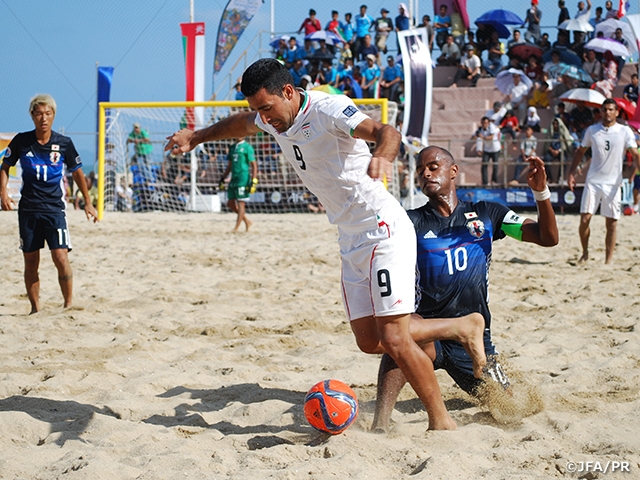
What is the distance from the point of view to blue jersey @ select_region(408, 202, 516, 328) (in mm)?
3834

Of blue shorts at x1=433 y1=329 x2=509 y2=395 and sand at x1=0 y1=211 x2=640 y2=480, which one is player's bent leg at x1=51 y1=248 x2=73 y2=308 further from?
blue shorts at x1=433 y1=329 x2=509 y2=395

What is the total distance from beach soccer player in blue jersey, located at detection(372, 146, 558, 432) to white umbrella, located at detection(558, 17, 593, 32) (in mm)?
16142

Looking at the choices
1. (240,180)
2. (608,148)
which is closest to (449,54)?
(240,180)

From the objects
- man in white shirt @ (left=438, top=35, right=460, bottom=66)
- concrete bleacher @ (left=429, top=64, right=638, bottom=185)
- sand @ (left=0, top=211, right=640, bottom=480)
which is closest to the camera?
sand @ (left=0, top=211, right=640, bottom=480)

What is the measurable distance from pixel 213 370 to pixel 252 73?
7.11ft

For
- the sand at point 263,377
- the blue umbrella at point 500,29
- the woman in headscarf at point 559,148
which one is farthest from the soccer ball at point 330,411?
the blue umbrella at point 500,29

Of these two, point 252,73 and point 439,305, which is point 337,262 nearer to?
point 439,305

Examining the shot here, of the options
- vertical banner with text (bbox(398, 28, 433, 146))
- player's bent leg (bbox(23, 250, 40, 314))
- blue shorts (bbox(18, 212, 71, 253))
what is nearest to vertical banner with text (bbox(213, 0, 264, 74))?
vertical banner with text (bbox(398, 28, 433, 146))

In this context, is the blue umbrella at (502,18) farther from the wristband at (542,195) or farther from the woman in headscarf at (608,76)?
the wristband at (542,195)

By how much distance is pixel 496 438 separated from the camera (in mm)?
3293

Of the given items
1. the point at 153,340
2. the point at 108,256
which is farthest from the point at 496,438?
the point at 108,256

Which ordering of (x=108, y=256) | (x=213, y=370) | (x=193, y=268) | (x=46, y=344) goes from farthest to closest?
(x=108, y=256), (x=193, y=268), (x=46, y=344), (x=213, y=370)

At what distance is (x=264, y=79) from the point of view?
3236 mm

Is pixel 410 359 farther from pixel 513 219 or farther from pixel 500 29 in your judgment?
pixel 500 29
